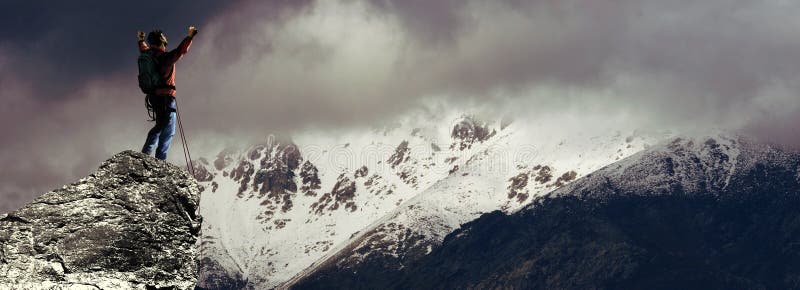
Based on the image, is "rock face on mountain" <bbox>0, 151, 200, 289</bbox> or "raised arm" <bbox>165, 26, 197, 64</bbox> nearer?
"rock face on mountain" <bbox>0, 151, 200, 289</bbox>

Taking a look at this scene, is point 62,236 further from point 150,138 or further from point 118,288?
point 150,138

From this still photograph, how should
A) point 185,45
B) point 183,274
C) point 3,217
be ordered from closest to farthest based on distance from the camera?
point 3,217 → point 183,274 → point 185,45

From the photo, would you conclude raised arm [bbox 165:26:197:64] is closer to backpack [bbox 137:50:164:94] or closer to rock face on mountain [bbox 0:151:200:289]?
backpack [bbox 137:50:164:94]

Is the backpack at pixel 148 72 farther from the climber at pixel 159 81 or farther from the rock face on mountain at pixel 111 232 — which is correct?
the rock face on mountain at pixel 111 232

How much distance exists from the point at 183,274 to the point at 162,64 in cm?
582

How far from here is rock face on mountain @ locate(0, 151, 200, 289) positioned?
20047 millimetres

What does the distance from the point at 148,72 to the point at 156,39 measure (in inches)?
36.9

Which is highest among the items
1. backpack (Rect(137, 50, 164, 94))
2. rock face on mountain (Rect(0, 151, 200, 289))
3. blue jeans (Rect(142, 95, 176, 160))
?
backpack (Rect(137, 50, 164, 94))

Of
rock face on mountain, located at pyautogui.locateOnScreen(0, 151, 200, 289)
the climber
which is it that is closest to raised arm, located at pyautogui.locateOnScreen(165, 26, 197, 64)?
the climber

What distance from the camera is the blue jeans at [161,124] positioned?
2497cm

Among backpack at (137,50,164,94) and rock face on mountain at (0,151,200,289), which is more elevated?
backpack at (137,50,164,94)

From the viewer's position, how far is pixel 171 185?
75.2 feet

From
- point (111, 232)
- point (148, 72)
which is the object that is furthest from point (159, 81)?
point (111, 232)

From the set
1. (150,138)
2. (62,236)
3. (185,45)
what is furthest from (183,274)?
(185,45)
